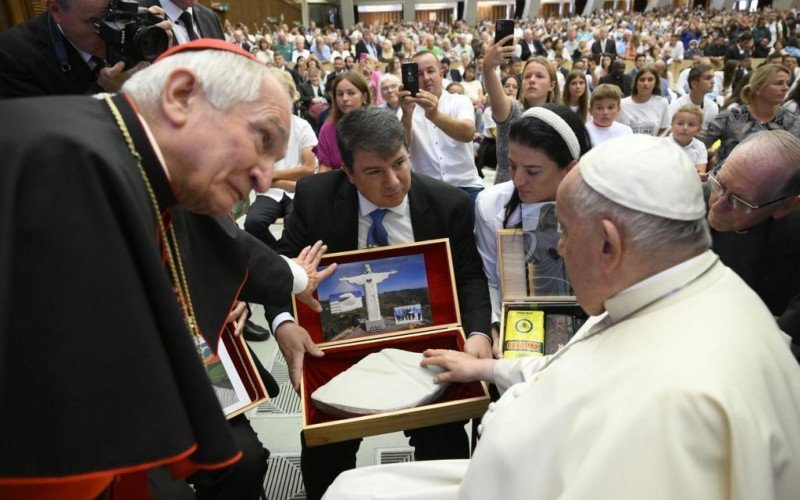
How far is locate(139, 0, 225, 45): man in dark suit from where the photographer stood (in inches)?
112

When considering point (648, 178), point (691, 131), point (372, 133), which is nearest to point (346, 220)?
point (372, 133)

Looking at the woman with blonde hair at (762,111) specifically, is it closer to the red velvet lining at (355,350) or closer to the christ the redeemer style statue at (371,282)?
the red velvet lining at (355,350)

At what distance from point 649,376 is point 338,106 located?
388cm

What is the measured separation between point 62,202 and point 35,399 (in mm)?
343

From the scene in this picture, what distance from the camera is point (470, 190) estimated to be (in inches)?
161

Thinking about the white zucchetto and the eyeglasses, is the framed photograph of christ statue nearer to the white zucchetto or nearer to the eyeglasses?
the white zucchetto

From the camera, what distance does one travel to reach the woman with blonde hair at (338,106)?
14.6 feet

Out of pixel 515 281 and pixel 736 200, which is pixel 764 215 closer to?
pixel 736 200

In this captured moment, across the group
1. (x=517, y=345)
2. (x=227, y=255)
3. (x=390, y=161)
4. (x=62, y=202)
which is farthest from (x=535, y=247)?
(x=62, y=202)

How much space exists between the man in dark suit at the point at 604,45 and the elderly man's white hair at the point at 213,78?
1749 centimetres

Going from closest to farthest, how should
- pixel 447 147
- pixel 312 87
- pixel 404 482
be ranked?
pixel 404 482
pixel 447 147
pixel 312 87

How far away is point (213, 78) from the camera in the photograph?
3.50ft

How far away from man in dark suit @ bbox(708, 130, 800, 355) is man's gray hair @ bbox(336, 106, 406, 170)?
4.16ft

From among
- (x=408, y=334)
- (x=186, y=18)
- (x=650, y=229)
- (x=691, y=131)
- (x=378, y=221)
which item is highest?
(x=186, y=18)
